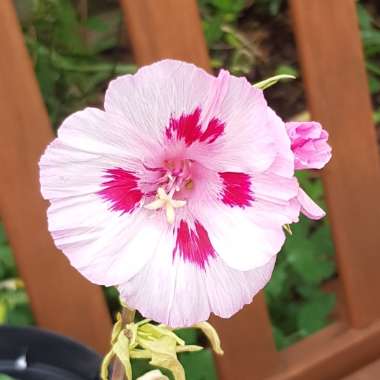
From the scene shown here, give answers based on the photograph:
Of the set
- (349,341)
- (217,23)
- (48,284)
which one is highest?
(217,23)

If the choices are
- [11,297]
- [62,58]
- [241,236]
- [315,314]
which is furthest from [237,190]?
[62,58]

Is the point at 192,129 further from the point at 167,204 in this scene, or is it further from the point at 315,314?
the point at 315,314

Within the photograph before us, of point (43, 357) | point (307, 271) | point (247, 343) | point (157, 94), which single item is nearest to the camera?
point (157, 94)

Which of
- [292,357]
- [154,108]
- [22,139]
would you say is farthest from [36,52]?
[154,108]

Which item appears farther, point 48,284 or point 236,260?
point 48,284

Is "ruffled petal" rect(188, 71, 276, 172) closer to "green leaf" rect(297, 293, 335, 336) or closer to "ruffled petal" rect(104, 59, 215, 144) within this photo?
"ruffled petal" rect(104, 59, 215, 144)

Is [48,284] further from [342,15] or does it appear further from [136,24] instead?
[342,15]
